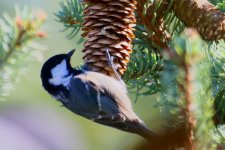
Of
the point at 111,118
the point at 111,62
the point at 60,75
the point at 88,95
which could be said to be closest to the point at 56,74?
the point at 60,75

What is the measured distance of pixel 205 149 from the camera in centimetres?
73

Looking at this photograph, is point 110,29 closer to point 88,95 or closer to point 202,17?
point 202,17

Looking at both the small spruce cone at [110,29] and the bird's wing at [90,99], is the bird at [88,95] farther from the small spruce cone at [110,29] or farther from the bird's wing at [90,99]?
the small spruce cone at [110,29]

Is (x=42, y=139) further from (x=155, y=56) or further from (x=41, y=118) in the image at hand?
(x=155, y=56)

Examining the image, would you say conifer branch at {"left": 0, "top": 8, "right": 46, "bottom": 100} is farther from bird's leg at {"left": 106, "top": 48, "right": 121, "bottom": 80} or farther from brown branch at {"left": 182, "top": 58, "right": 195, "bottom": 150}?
bird's leg at {"left": 106, "top": 48, "right": 121, "bottom": 80}

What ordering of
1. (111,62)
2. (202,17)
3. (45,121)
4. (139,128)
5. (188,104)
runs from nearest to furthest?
1. (188,104)
2. (202,17)
3. (111,62)
4. (139,128)
5. (45,121)

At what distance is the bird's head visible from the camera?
75.0 inches

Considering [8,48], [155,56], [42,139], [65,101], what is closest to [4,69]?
[8,48]

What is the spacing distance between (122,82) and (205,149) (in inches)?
31.9

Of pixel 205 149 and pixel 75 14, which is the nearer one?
pixel 205 149

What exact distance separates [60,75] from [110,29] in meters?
0.54

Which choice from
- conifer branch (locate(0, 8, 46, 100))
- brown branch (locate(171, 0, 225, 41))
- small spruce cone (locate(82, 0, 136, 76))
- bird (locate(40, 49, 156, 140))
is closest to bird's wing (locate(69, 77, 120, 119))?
bird (locate(40, 49, 156, 140))

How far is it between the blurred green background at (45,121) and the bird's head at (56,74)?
411 millimetres

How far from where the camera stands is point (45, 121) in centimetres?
257
